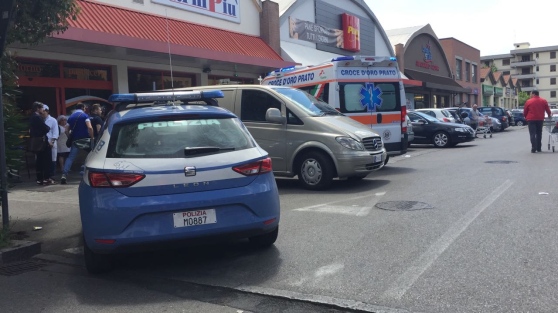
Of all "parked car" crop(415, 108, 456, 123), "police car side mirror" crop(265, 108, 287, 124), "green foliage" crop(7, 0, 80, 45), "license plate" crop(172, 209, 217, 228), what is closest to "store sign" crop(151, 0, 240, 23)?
"parked car" crop(415, 108, 456, 123)

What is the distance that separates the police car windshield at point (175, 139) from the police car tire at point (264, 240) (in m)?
1.06

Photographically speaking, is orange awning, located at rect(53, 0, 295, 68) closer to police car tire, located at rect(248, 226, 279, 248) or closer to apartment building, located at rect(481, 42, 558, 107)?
police car tire, located at rect(248, 226, 279, 248)

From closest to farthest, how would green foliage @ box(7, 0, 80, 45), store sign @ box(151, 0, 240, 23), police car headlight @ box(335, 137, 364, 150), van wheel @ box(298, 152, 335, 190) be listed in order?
green foliage @ box(7, 0, 80, 45), police car headlight @ box(335, 137, 364, 150), van wheel @ box(298, 152, 335, 190), store sign @ box(151, 0, 240, 23)

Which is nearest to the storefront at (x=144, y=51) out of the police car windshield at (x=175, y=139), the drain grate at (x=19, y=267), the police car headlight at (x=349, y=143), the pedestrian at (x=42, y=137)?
the pedestrian at (x=42, y=137)

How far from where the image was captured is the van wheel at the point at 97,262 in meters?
5.17

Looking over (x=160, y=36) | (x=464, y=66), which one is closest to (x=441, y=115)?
(x=160, y=36)

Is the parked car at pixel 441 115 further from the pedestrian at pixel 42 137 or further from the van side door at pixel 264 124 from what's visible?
the pedestrian at pixel 42 137

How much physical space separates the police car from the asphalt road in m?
0.50

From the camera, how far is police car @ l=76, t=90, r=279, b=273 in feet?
15.5

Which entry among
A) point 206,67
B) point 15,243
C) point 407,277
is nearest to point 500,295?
point 407,277

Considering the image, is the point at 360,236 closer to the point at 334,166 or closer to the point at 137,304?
the point at 137,304

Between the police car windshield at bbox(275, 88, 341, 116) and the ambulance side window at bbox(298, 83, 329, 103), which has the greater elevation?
the ambulance side window at bbox(298, 83, 329, 103)

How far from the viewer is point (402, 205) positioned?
7.91 metres

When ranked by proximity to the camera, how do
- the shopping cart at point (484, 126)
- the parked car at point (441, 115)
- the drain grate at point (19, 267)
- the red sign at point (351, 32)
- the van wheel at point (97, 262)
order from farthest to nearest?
the red sign at point (351, 32) → the shopping cart at point (484, 126) → the parked car at point (441, 115) → the drain grate at point (19, 267) → the van wheel at point (97, 262)
